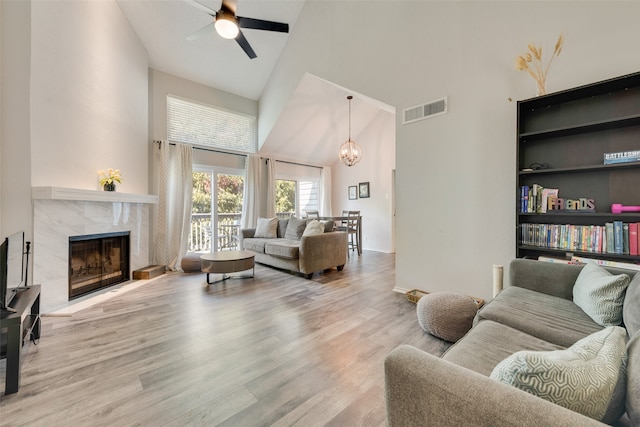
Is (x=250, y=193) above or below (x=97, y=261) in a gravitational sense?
above

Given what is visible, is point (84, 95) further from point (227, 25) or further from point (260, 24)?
point (260, 24)

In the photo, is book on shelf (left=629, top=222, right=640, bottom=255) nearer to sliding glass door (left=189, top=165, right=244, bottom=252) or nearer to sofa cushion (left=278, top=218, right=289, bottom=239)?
sofa cushion (left=278, top=218, right=289, bottom=239)

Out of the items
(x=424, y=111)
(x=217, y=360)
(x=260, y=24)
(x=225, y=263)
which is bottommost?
(x=217, y=360)

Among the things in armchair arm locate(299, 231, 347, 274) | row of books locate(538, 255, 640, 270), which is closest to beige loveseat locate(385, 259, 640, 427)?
row of books locate(538, 255, 640, 270)

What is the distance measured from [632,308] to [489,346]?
71cm

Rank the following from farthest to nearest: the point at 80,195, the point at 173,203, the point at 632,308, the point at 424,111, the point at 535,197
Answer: the point at 173,203
the point at 424,111
the point at 80,195
the point at 535,197
the point at 632,308

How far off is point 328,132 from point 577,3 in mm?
4516

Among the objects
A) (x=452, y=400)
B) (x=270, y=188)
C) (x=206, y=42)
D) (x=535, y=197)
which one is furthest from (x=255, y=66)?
(x=452, y=400)

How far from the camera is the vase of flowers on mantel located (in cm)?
335

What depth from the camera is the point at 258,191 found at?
5.88 m

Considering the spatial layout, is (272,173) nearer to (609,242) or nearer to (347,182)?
(347,182)

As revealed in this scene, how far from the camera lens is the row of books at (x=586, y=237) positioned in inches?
75.4

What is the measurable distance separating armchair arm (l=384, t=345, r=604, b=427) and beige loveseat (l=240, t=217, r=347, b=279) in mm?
3112

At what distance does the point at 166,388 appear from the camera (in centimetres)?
157
